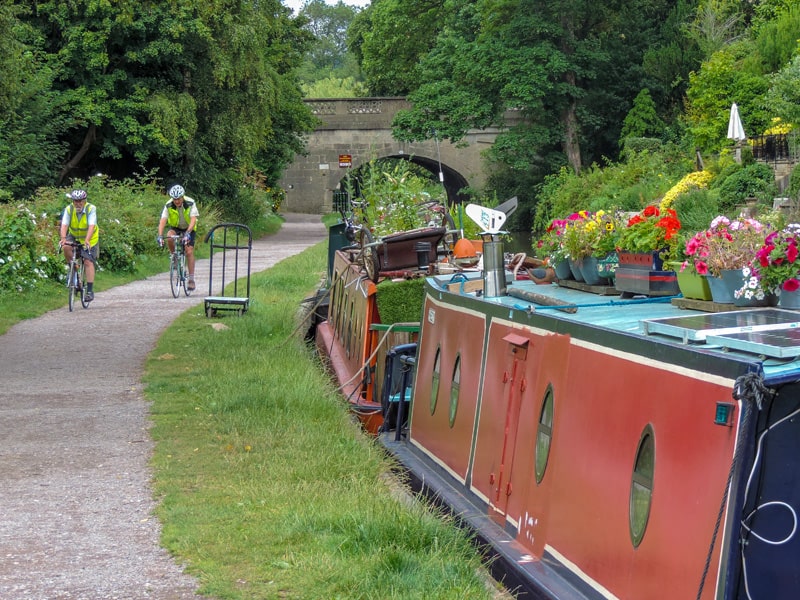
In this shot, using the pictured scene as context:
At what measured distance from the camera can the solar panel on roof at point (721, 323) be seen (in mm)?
3768

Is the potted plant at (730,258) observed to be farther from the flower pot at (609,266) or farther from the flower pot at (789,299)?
the flower pot at (609,266)

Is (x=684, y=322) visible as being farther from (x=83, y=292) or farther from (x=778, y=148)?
(x=778, y=148)

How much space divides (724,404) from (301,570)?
209 centimetres

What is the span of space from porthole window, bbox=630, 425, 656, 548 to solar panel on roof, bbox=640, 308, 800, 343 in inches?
13.6

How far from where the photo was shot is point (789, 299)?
4246 millimetres

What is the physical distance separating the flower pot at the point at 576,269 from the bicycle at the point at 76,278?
965cm

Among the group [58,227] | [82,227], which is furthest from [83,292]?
[58,227]

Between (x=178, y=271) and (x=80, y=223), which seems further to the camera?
(x=178, y=271)

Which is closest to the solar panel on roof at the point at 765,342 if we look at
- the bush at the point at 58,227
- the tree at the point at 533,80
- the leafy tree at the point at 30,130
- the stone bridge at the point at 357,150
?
the bush at the point at 58,227

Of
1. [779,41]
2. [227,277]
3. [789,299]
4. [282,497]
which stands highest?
[779,41]

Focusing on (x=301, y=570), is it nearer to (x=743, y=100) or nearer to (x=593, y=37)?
(x=743, y=100)

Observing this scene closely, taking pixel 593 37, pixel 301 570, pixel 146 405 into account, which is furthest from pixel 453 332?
pixel 593 37

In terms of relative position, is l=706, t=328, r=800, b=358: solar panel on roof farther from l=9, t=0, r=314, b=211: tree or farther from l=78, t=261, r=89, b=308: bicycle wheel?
l=9, t=0, r=314, b=211: tree

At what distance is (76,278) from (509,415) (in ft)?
34.9
